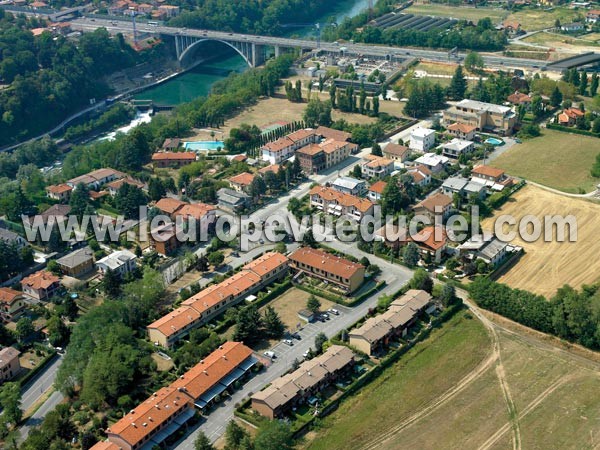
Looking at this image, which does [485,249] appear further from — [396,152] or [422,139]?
[422,139]

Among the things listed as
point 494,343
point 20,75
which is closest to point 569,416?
point 494,343

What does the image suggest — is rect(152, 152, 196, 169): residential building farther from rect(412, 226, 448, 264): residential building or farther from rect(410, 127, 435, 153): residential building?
rect(412, 226, 448, 264): residential building

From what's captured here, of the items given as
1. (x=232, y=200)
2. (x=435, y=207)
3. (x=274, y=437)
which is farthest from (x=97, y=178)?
(x=274, y=437)

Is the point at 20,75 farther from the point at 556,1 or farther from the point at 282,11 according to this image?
the point at 556,1

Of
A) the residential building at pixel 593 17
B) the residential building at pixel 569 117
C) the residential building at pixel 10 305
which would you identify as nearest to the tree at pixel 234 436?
the residential building at pixel 10 305

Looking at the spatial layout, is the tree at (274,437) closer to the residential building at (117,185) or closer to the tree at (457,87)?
the residential building at (117,185)

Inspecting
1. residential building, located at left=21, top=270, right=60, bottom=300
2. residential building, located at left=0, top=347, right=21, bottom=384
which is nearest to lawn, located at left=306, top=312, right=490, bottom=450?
residential building, located at left=0, top=347, right=21, bottom=384

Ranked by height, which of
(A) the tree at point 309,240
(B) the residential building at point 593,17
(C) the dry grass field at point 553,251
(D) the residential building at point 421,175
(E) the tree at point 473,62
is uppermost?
(B) the residential building at point 593,17
